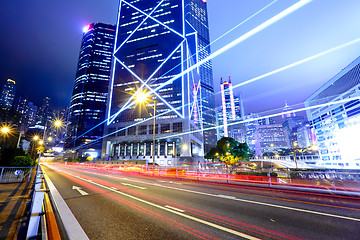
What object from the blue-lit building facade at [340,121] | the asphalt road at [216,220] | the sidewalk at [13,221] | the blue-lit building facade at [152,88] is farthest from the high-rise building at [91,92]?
the blue-lit building facade at [340,121]

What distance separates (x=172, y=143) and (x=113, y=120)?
36.7m

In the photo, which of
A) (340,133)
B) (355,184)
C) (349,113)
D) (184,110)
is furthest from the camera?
(340,133)

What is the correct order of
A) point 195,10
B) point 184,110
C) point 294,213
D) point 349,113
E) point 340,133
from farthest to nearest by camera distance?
point 195,10, point 340,133, point 349,113, point 184,110, point 294,213

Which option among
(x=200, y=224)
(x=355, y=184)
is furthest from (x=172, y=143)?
(x=200, y=224)

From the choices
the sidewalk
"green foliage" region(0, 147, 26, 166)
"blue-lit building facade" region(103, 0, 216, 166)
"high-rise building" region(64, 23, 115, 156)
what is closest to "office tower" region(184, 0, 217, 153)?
"blue-lit building facade" region(103, 0, 216, 166)

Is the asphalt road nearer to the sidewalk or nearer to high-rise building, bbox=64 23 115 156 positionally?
the sidewalk

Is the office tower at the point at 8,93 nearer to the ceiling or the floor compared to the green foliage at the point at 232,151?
nearer to the ceiling

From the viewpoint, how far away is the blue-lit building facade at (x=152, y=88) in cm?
7375

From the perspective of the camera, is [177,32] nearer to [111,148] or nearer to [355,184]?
[111,148]

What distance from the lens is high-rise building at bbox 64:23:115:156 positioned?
146 m

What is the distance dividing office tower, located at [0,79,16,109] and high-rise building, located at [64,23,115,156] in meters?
82.5

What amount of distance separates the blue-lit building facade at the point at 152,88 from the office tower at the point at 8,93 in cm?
16873

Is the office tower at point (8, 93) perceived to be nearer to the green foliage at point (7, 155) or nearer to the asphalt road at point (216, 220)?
the green foliage at point (7, 155)

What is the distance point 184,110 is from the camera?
7325cm
